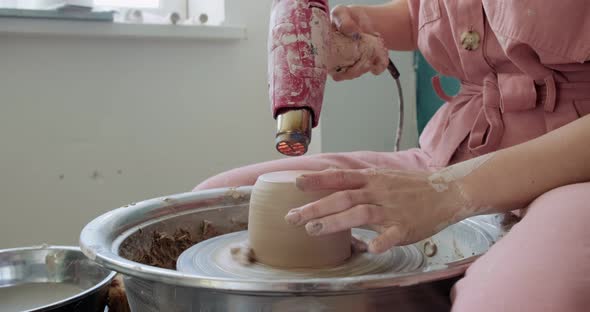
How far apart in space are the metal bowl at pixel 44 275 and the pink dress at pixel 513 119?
268 mm

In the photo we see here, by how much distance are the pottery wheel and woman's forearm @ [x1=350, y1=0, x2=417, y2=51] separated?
542 millimetres

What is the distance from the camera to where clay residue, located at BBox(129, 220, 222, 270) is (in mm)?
872

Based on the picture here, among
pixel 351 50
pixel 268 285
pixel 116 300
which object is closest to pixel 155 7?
pixel 351 50

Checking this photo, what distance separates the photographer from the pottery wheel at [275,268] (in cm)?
73

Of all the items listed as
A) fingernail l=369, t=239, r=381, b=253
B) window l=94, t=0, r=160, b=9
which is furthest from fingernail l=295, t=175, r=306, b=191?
window l=94, t=0, r=160, b=9

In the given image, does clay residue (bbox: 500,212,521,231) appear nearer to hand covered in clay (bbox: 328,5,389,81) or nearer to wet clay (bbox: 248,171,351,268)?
wet clay (bbox: 248,171,351,268)

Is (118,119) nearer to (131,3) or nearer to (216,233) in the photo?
(131,3)

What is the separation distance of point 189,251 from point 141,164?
3.18 ft

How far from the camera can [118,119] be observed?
66.6 inches

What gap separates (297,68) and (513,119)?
355 mm

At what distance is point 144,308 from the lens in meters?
0.68

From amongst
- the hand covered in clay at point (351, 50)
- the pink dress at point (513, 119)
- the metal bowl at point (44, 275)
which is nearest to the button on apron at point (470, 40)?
the pink dress at point (513, 119)

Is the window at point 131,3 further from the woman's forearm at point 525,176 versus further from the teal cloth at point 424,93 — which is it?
the woman's forearm at point 525,176

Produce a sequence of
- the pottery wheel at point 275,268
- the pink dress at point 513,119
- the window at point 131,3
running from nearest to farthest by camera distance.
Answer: the pink dress at point 513,119 → the pottery wheel at point 275,268 → the window at point 131,3
